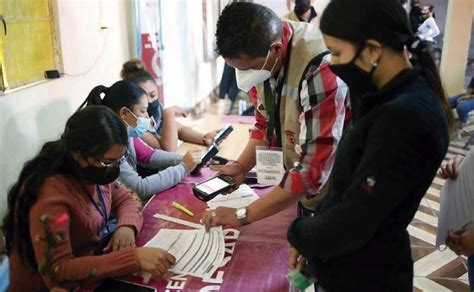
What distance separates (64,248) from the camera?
1152mm

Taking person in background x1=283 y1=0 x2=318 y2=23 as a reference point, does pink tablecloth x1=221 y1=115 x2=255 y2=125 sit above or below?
below

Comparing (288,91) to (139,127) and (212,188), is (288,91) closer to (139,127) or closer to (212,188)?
(212,188)

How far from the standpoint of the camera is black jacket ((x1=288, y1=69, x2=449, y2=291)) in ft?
2.54

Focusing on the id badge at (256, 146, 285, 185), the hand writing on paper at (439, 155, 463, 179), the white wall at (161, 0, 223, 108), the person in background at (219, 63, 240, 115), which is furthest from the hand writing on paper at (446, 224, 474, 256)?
the person in background at (219, 63, 240, 115)

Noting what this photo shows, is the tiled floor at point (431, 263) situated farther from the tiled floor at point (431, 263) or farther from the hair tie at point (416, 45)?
the hair tie at point (416, 45)

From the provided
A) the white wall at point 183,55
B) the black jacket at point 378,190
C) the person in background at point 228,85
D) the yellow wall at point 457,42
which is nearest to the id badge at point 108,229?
the black jacket at point 378,190

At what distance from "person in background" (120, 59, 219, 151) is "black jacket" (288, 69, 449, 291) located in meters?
1.46

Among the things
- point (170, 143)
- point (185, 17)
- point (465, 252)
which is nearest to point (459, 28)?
point (185, 17)

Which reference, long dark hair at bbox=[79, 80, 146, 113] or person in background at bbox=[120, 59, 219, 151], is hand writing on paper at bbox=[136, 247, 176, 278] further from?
person in background at bbox=[120, 59, 219, 151]

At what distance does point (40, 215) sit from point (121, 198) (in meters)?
0.41

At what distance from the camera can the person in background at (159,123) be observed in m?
2.33

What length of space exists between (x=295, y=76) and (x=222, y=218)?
469 mm

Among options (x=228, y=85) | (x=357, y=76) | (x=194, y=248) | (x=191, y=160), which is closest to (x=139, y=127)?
(x=191, y=160)

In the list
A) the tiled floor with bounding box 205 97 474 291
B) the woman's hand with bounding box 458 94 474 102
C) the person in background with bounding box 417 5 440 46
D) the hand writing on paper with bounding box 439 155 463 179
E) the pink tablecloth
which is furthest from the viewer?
the person in background with bounding box 417 5 440 46
